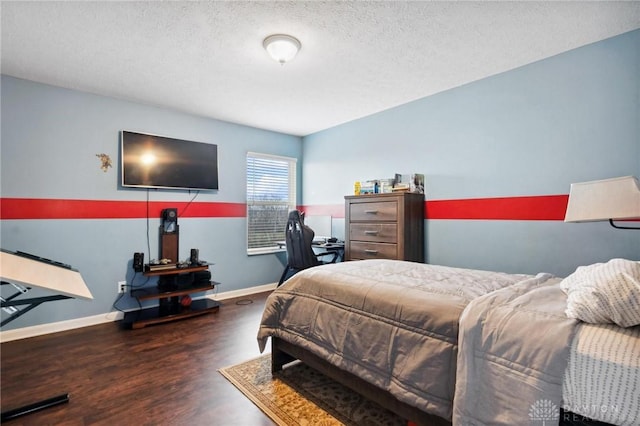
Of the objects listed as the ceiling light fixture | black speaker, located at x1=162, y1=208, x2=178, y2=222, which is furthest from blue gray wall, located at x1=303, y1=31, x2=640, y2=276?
black speaker, located at x1=162, y1=208, x2=178, y2=222

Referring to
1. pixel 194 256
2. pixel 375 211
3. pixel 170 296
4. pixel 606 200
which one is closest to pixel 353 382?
pixel 606 200

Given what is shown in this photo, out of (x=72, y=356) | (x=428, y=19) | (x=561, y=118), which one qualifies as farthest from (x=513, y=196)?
(x=72, y=356)

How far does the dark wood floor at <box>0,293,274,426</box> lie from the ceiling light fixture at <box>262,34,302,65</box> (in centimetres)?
240

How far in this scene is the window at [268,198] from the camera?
459 centimetres

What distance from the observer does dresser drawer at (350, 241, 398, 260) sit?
3258 mm

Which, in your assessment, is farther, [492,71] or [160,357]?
[492,71]

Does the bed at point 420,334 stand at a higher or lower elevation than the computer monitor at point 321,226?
lower

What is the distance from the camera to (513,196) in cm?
281

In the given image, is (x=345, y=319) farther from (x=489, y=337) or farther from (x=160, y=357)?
(x=160, y=357)

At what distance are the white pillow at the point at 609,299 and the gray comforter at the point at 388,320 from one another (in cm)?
39

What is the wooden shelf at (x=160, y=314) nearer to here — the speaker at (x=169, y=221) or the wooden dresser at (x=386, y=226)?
the speaker at (x=169, y=221)

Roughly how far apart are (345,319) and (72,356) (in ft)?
7.82

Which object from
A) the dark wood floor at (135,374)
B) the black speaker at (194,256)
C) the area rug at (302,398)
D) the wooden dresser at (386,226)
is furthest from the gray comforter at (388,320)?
the black speaker at (194,256)

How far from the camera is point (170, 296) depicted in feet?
11.2
